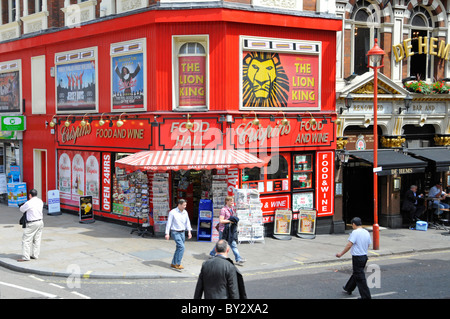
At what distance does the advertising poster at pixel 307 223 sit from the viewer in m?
18.1

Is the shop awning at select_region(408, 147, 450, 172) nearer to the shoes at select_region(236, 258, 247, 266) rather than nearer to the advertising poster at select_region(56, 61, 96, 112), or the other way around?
the shoes at select_region(236, 258, 247, 266)

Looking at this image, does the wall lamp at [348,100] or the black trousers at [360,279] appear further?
the wall lamp at [348,100]

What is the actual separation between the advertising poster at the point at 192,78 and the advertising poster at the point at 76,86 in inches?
171

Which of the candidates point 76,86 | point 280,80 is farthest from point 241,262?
point 76,86

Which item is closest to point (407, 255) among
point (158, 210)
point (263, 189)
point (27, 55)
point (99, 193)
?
point (263, 189)

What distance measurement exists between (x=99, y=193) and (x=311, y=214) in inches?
308

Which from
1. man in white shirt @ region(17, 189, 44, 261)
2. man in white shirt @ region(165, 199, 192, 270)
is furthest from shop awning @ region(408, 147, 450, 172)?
man in white shirt @ region(17, 189, 44, 261)

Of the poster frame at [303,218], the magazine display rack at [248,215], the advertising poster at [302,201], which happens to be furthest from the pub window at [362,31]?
the magazine display rack at [248,215]

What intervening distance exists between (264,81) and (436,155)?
8.50m

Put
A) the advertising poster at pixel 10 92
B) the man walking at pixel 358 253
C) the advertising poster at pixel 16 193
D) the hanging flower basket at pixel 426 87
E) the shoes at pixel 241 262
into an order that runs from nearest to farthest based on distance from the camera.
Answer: the man walking at pixel 358 253 → the shoes at pixel 241 262 → the hanging flower basket at pixel 426 87 → the advertising poster at pixel 16 193 → the advertising poster at pixel 10 92

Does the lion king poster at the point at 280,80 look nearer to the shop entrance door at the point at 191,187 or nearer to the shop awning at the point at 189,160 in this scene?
the shop awning at the point at 189,160

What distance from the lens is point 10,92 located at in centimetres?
2483

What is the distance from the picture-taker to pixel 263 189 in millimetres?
17656
